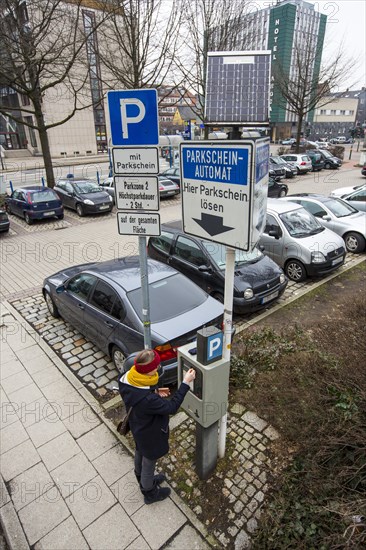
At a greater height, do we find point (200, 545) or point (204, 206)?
point (204, 206)

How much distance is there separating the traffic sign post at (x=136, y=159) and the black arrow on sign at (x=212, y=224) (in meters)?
0.65

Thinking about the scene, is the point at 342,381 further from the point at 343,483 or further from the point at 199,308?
the point at 199,308

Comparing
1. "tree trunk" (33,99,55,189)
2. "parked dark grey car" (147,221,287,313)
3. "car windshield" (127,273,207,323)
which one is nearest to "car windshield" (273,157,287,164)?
"tree trunk" (33,99,55,189)

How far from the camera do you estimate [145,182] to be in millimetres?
3303

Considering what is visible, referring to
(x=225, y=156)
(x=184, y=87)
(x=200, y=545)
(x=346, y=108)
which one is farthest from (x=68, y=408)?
(x=346, y=108)

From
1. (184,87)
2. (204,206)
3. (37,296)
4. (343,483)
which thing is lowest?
(37,296)

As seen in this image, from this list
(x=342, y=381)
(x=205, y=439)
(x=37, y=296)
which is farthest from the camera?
(x=37, y=296)

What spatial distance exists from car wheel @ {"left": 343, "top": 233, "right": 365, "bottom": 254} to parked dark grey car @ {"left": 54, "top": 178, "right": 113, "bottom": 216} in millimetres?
10228

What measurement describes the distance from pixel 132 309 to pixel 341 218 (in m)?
8.00

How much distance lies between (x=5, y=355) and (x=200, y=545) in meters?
4.41

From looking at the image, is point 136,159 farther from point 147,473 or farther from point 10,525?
point 10,525

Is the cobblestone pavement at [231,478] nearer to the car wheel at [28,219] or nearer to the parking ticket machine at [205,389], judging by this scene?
the parking ticket machine at [205,389]

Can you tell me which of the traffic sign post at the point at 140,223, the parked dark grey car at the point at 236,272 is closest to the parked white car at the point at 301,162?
the parked dark grey car at the point at 236,272

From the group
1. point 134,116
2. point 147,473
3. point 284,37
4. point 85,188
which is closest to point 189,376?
point 147,473
